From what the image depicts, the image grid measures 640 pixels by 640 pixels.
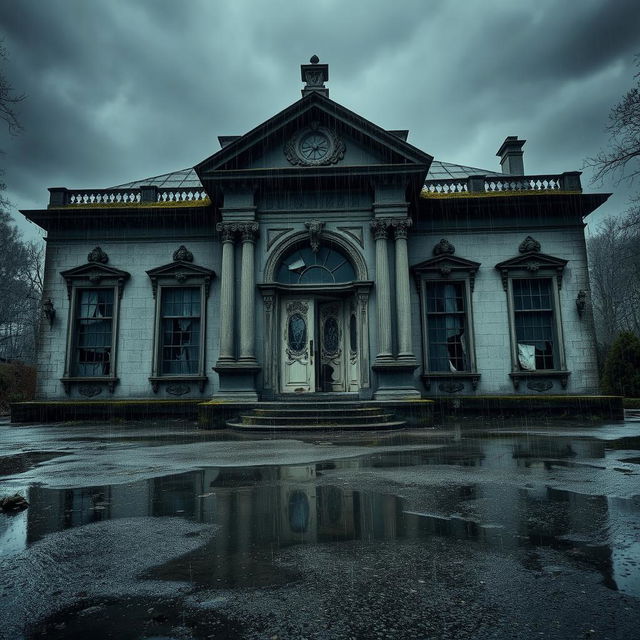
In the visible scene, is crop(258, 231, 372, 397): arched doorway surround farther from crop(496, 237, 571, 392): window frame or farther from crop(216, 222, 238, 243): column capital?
crop(496, 237, 571, 392): window frame

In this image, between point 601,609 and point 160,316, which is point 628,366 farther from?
point 601,609

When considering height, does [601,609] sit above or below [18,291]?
below

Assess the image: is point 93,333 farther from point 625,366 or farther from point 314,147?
point 625,366

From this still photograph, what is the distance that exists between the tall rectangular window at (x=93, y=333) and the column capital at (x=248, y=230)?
17.9 feet

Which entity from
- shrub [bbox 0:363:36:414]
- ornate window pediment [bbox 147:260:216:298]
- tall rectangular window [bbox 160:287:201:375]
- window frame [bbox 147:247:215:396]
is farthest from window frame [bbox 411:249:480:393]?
shrub [bbox 0:363:36:414]

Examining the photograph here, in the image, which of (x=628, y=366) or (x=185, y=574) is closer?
(x=185, y=574)

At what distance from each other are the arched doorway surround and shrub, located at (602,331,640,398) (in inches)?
428

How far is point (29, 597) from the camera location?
2324 mm

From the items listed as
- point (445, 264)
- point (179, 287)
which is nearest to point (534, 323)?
point (445, 264)

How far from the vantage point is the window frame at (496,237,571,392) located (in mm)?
14727

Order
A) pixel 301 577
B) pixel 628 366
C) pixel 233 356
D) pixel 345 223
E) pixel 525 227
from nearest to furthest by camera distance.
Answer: pixel 301 577
pixel 233 356
pixel 345 223
pixel 525 227
pixel 628 366

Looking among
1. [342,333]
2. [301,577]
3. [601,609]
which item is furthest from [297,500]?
[342,333]

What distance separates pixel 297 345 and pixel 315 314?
1105mm

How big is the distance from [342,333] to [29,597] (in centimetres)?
1266
